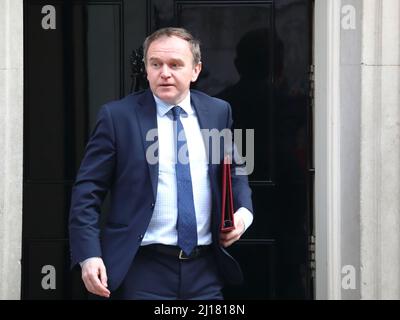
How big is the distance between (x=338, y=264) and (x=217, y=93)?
1.29 m

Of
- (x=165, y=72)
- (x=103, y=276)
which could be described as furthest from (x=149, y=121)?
(x=103, y=276)

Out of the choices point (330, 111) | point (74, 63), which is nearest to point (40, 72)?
point (74, 63)

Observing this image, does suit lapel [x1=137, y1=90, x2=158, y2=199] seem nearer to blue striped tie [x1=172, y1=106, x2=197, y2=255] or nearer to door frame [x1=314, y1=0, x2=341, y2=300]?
blue striped tie [x1=172, y1=106, x2=197, y2=255]

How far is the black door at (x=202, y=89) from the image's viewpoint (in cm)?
475

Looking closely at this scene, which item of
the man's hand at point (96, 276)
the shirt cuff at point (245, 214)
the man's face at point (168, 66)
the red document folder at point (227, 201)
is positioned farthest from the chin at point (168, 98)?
the man's hand at point (96, 276)

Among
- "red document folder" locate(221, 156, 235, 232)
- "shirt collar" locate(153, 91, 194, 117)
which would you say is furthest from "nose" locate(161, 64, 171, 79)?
"red document folder" locate(221, 156, 235, 232)

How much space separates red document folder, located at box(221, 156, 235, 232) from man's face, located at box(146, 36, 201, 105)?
0.42 meters

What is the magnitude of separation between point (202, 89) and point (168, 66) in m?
1.26

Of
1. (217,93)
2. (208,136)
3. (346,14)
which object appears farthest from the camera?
(217,93)

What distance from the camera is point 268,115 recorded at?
4.79 m

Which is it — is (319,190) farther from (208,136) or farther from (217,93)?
(208,136)

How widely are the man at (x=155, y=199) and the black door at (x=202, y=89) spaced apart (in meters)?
1.18

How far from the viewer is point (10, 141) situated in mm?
4453

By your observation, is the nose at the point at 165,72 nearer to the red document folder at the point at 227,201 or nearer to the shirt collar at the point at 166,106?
the shirt collar at the point at 166,106
